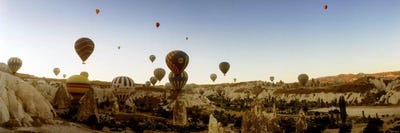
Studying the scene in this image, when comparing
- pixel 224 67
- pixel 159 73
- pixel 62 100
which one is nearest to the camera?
pixel 62 100

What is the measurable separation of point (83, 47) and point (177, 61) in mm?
16162

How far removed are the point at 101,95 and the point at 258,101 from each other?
49461mm

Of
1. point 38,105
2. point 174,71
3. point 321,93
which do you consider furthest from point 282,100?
point 38,105

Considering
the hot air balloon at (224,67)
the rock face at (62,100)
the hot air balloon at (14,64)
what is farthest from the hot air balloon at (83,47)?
the hot air balloon at (14,64)

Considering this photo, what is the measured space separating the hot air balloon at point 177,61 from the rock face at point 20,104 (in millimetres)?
19229

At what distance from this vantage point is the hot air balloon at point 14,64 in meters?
74.9

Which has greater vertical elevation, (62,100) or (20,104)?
(20,104)

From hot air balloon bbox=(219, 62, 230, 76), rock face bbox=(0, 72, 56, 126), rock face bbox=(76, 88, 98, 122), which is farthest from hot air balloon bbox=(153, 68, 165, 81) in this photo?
rock face bbox=(0, 72, 56, 126)

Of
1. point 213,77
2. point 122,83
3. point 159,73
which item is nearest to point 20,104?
point 122,83

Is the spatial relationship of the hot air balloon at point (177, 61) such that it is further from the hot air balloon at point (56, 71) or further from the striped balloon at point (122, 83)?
the hot air balloon at point (56, 71)

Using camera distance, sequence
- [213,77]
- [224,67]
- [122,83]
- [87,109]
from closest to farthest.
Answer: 1. [87,109]
2. [122,83]
3. [224,67]
4. [213,77]

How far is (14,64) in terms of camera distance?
75562 millimetres

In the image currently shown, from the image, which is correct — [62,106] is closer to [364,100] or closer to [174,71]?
[174,71]

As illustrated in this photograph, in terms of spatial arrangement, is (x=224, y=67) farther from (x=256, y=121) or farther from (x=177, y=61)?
(x=256, y=121)
